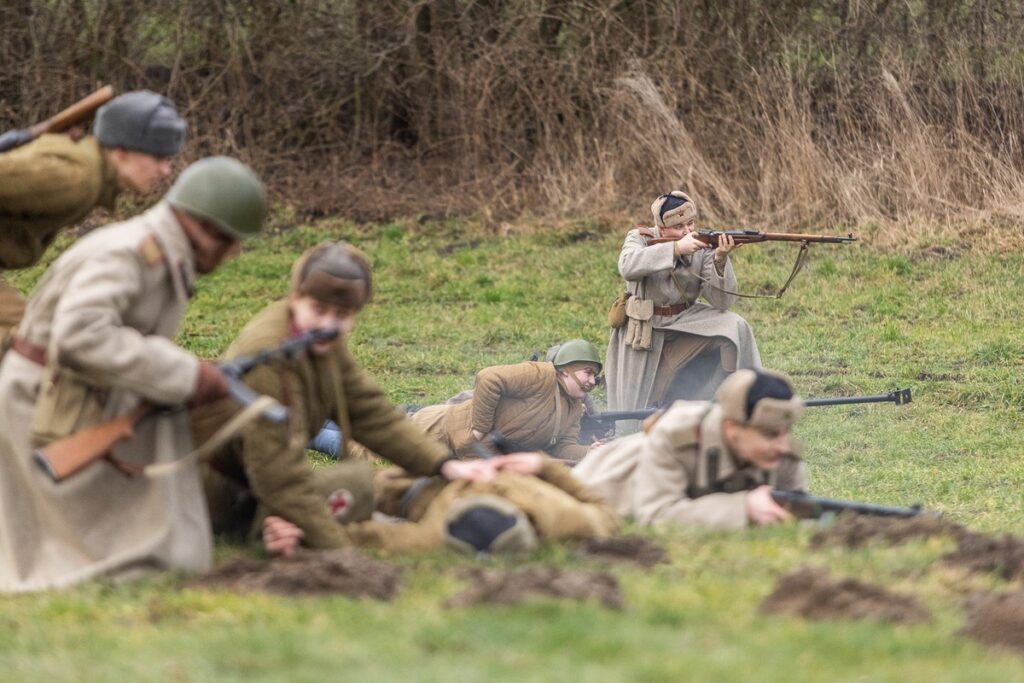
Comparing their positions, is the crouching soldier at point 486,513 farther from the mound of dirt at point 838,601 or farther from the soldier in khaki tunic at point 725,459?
the mound of dirt at point 838,601

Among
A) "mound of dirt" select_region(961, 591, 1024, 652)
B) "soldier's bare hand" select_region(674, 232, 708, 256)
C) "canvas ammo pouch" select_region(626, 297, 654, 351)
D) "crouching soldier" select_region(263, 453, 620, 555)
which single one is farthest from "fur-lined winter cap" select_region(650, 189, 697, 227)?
"mound of dirt" select_region(961, 591, 1024, 652)

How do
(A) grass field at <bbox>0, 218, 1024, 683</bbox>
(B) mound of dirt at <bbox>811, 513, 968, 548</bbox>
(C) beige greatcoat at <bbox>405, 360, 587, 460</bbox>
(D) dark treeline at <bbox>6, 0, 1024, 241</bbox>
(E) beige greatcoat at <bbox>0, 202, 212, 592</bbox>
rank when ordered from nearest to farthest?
1. (A) grass field at <bbox>0, 218, 1024, 683</bbox>
2. (E) beige greatcoat at <bbox>0, 202, 212, 592</bbox>
3. (B) mound of dirt at <bbox>811, 513, 968, 548</bbox>
4. (C) beige greatcoat at <bbox>405, 360, 587, 460</bbox>
5. (D) dark treeline at <bbox>6, 0, 1024, 241</bbox>

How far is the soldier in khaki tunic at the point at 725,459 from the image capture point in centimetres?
684

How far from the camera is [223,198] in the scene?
617 centimetres

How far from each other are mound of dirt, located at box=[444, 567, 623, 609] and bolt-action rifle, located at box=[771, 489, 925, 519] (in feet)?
4.66

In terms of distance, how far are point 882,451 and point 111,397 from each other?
8.53 meters

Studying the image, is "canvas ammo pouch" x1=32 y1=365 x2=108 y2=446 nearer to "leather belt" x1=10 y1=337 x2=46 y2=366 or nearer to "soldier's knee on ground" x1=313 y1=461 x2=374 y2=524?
"leather belt" x1=10 y1=337 x2=46 y2=366

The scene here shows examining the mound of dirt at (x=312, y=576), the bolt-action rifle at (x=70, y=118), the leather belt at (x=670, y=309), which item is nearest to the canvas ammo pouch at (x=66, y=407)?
the mound of dirt at (x=312, y=576)

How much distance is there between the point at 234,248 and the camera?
253 inches

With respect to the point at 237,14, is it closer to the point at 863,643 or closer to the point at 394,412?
the point at 394,412

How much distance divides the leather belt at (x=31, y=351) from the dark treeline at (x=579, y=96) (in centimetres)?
1385

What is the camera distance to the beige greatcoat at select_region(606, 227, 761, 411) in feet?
41.4

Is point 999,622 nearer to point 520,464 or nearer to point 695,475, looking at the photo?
point 695,475

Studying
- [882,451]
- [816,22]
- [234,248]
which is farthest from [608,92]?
[234,248]
